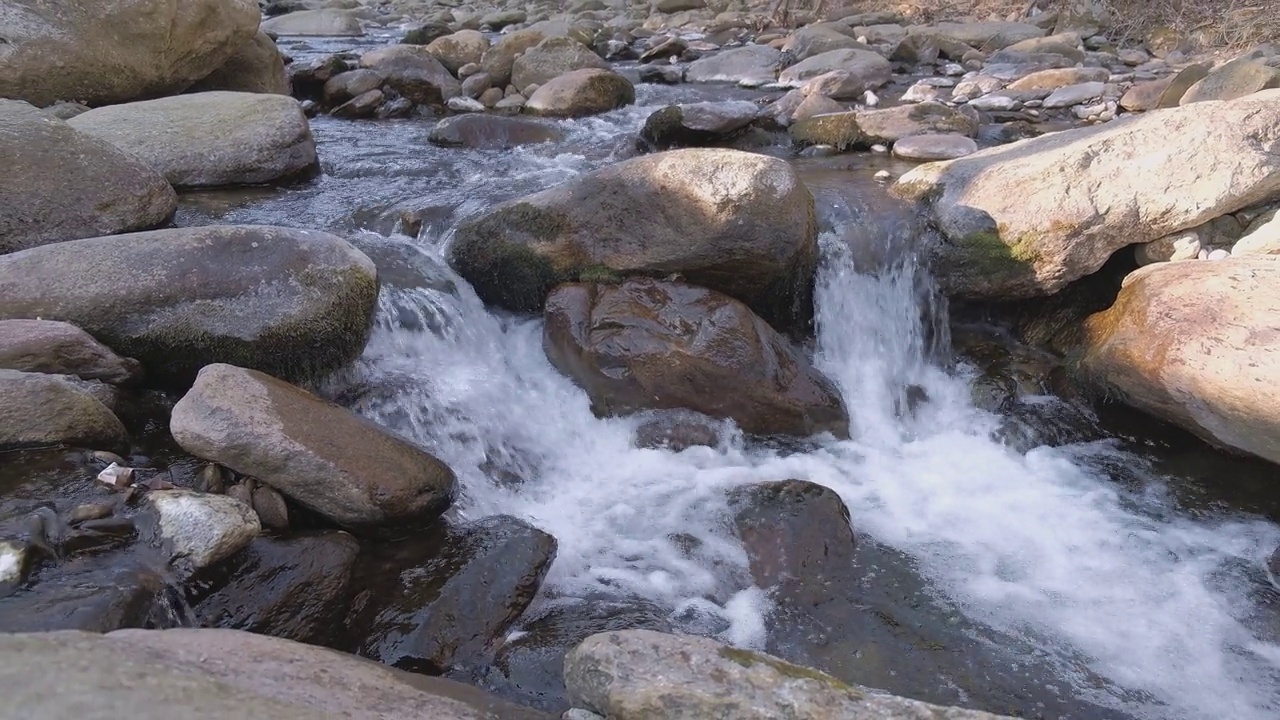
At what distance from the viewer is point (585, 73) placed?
11422mm

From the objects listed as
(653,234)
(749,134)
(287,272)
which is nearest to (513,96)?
(749,134)

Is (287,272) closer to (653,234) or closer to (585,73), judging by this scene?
(653,234)

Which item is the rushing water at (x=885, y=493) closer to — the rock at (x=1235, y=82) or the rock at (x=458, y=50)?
the rock at (x=1235, y=82)

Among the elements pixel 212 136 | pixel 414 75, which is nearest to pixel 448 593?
pixel 212 136

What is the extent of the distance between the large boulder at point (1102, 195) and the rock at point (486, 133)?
201 inches

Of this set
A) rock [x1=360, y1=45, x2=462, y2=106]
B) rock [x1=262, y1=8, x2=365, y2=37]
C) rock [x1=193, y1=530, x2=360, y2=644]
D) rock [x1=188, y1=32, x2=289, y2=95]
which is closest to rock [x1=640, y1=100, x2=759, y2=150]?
rock [x1=360, y1=45, x2=462, y2=106]

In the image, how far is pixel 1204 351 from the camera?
4.86 metres

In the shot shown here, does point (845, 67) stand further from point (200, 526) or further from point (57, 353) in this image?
point (200, 526)

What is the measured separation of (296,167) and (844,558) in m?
6.18

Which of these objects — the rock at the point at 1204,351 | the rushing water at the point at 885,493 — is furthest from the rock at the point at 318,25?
the rock at the point at 1204,351

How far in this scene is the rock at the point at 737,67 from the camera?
13984 mm

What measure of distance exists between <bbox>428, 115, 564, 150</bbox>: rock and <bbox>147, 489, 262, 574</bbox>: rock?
6.90 metres

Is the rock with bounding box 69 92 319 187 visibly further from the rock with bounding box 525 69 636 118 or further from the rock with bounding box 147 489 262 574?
the rock with bounding box 147 489 262 574

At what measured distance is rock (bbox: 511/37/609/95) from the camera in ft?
40.9
